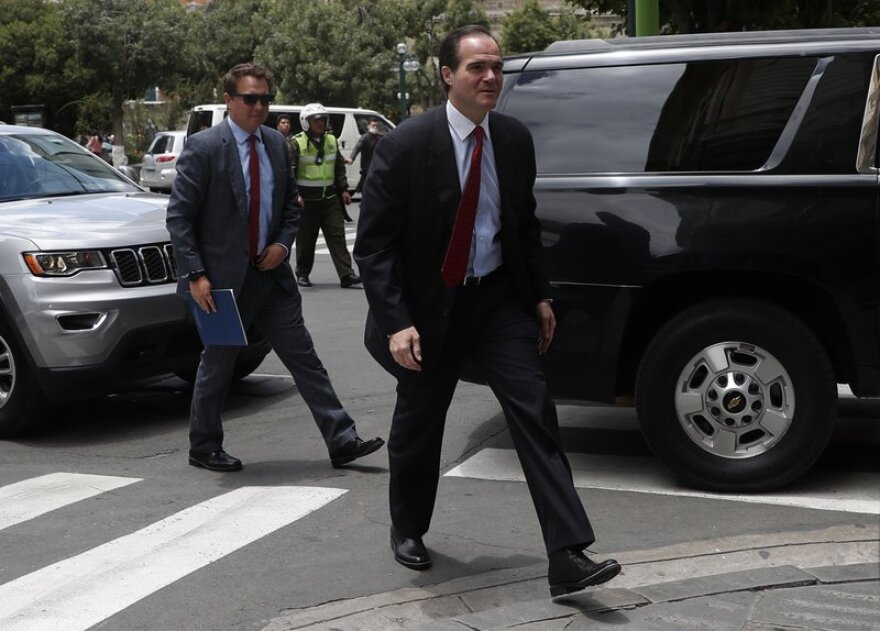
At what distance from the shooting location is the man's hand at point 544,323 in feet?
15.4

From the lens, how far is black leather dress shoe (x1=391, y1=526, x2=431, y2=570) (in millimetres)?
4852

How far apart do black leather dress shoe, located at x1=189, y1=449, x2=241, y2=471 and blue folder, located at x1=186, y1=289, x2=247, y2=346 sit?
572mm

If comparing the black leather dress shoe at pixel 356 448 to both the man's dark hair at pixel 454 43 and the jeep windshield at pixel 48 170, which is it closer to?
the man's dark hair at pixel 454 43

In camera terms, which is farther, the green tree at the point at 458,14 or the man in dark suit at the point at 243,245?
the green tree at the point at 458,14

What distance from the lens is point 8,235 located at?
7.20 meters

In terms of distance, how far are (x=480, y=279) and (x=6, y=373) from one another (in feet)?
11.9

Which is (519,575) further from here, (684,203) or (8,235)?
(8,235)

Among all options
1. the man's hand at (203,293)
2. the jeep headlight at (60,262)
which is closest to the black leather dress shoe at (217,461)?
the man's hand at (203,293)

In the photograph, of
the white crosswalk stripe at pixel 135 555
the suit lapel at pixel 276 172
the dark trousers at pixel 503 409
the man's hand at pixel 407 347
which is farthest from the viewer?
the suit lapel at pixel 276 172

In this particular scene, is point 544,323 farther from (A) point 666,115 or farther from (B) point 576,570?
(A) point 666,115

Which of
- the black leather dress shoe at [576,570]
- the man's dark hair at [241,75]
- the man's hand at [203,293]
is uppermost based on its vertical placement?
the man's dark hair at [241,75]

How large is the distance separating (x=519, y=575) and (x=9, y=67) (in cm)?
5924

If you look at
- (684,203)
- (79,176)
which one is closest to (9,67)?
(79,176)

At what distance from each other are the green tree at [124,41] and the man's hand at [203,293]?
164ft
